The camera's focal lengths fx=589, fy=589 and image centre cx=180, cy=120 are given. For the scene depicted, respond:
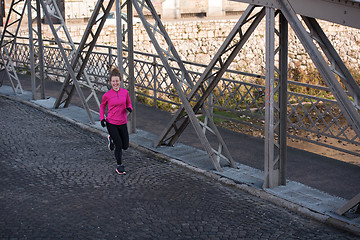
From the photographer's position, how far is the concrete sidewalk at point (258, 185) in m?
6.56

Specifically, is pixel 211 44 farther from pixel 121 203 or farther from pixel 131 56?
pixel 121 203

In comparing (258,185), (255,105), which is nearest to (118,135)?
(258,185)

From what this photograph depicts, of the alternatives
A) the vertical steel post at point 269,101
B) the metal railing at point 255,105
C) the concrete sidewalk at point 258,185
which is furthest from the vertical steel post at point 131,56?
the vertical steel post at point 269,101

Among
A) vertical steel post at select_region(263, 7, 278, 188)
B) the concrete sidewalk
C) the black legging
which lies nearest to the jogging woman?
the black legging

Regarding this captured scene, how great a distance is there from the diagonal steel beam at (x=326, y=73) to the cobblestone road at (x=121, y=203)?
1229mm

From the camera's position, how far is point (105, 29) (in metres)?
24.9

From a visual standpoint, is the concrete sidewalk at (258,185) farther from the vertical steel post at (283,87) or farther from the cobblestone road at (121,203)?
the vertical steel post at (283,87)

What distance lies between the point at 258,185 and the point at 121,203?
1.81m

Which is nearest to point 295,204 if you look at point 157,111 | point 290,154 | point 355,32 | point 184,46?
point 290,154

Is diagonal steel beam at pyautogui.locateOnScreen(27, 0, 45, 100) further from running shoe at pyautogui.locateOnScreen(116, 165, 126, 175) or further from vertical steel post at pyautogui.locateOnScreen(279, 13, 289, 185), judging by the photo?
vertical steel post at pyautogui.locateOnScreen(279, 13, 289, 185)

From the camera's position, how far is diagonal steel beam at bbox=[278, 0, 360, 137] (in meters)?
6.27

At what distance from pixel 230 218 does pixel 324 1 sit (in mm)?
2582

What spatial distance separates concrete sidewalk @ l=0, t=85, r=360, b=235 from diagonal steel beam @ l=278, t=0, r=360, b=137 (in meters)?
1.00

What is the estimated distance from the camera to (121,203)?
7141mm
